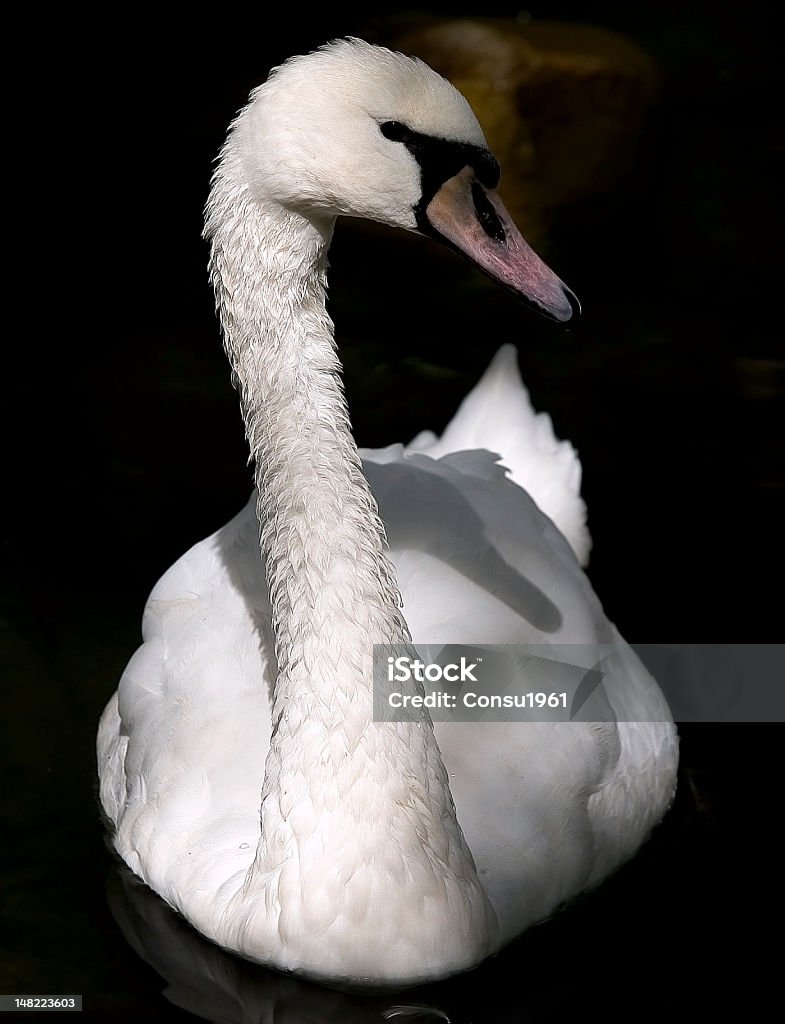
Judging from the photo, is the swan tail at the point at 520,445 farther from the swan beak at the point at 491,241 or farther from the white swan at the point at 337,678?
the swan beak at the point at 491,241

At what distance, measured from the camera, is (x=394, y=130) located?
3.18 m

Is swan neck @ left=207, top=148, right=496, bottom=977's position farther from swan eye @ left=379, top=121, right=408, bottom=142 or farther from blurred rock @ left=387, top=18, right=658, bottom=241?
blurred rock @ left=387, top=18, right=658, bottom=241

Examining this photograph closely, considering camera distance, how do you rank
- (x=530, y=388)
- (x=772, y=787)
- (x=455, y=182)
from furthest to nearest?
1. (x=530, y=388)
2. (x=772, y=787)
3. (x=455, y=182)

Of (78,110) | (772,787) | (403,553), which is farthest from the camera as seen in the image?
(78,110)

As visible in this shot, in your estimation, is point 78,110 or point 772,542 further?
point 78,110

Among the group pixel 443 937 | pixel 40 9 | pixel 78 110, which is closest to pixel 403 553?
pixel 443 937

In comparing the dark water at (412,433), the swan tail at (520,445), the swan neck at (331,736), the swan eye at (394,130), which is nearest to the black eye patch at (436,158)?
the swan eye at (394,130)

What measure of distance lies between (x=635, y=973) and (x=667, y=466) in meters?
2.38

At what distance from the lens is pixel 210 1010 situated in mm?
3648

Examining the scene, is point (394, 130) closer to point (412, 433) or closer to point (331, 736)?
point (331, 736)

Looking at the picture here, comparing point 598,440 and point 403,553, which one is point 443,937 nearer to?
point 403,553

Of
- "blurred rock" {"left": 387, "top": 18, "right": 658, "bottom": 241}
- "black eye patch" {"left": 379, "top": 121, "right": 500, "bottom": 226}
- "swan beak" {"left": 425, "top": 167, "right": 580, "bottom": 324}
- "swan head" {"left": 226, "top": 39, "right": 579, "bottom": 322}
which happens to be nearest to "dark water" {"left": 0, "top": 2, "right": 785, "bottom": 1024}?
"blurred rock" {"left": 387, "top": 18, "right": 658, "bottom": 241}

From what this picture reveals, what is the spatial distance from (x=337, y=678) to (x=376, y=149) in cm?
109

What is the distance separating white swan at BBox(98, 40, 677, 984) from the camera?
3.20m
